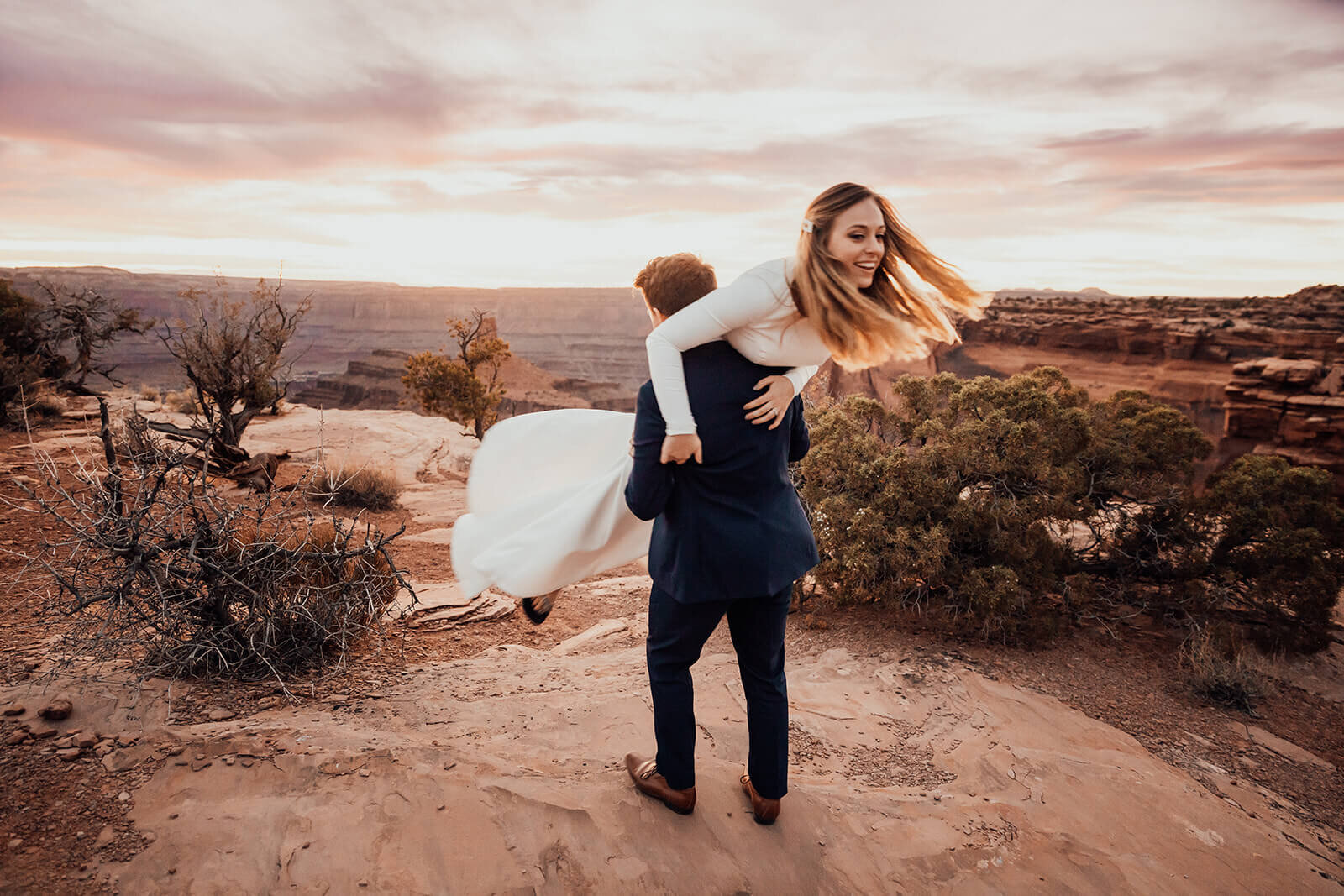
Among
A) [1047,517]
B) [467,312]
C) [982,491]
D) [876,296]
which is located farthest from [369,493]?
[467,312]

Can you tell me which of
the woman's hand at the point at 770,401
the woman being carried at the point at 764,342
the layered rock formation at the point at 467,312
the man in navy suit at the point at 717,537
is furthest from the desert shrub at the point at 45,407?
the layered rock formation at the point at 467,312

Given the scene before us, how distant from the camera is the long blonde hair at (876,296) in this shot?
1700 mm

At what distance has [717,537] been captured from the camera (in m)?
1.90

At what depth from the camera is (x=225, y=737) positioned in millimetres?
2357

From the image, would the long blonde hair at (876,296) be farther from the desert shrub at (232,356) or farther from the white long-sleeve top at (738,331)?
the desert shrub at (232,356)

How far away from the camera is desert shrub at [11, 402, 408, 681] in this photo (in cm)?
274

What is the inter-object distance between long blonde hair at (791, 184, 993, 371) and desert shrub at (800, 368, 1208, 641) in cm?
252

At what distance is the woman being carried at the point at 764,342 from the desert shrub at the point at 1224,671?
11.0ft

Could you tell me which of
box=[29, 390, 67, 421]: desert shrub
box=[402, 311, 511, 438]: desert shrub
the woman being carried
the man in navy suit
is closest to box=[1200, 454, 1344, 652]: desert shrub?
the woman being carried

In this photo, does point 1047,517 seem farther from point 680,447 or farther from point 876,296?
point 680,447

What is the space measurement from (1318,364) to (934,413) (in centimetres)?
1156

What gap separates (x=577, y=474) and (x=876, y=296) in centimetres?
121

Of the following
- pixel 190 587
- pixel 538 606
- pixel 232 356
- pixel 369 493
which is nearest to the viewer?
pixel 538 606

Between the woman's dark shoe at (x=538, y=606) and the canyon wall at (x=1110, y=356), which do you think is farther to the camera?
the canyon wall at (x=1110, y=356)
